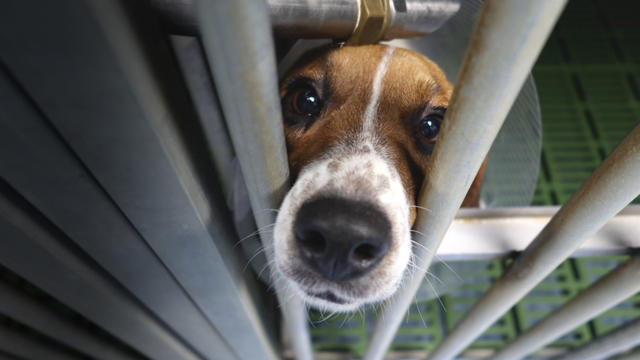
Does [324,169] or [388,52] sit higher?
[388,52]

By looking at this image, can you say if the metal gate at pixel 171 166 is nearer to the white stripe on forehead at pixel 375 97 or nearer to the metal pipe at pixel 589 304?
the metal pipe at pixel 589 304

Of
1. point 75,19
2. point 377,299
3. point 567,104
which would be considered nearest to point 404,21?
point 377,299

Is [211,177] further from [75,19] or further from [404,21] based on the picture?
[404,21]

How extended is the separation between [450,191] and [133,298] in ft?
2.69

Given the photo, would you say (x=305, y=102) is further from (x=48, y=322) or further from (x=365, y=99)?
(x=48, y=322)

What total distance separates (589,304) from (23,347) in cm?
161

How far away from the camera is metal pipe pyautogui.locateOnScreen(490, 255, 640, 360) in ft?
2.60

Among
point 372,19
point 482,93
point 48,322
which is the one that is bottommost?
point 48,322

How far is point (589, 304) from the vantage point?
2.89 ft

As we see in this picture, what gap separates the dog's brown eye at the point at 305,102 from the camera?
120 cm

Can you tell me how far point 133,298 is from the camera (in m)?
0.98

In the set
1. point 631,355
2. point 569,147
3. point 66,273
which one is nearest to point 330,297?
point 66,273

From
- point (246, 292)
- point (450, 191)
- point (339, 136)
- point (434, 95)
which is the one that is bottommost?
point (246, 292)

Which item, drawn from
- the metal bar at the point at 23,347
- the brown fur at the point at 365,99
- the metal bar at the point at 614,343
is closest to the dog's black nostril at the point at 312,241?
the brown fur at the point at 365,99
